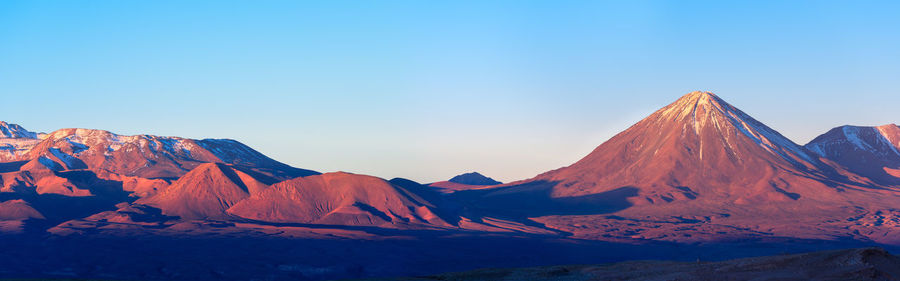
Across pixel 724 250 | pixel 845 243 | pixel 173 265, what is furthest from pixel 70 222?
pixel 845 243

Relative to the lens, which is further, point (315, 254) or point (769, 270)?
point (315, 254)

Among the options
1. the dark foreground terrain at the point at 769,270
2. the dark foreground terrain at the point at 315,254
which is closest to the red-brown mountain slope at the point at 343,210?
the dark foreground terrain at the point at 315,254

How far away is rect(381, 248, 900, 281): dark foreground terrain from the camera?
36.7 meters

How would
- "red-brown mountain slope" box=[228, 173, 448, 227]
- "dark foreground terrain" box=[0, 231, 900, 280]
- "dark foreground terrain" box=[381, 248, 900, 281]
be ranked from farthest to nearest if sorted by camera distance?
"red-brown mountain slope" box=[228, 173, 448, 227] → "dark foreground terrain" box=[0, 231, 900, 280] → "dark foreground terrain" box=[381, 248, 900, 281]

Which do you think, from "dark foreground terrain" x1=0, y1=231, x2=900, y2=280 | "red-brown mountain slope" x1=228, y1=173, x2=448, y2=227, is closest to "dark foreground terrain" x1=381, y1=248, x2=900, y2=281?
"dark foreground terrain" x1=0, y1=231, x2=900, y2=280

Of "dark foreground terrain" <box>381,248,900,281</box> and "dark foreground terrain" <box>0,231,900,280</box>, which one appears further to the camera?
"dark foreground terrain" <box>0,231,900,280</box>

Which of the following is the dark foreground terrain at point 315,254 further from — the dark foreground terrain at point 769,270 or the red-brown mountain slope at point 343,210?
→ the dark foreground terrain at point 769,270

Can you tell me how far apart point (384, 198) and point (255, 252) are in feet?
174

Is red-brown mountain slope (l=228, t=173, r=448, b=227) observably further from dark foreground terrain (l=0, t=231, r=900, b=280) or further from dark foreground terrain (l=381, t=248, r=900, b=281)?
dark foreground terrain (l=381, t=248, r=900, b=281)

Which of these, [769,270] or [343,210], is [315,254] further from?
[769,270]

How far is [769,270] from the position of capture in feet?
135

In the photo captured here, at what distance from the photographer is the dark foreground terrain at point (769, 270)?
3666 centimetres

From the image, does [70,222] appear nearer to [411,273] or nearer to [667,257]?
[411,273]

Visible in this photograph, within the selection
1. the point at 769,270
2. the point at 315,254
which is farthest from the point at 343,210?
the point at 769,270
